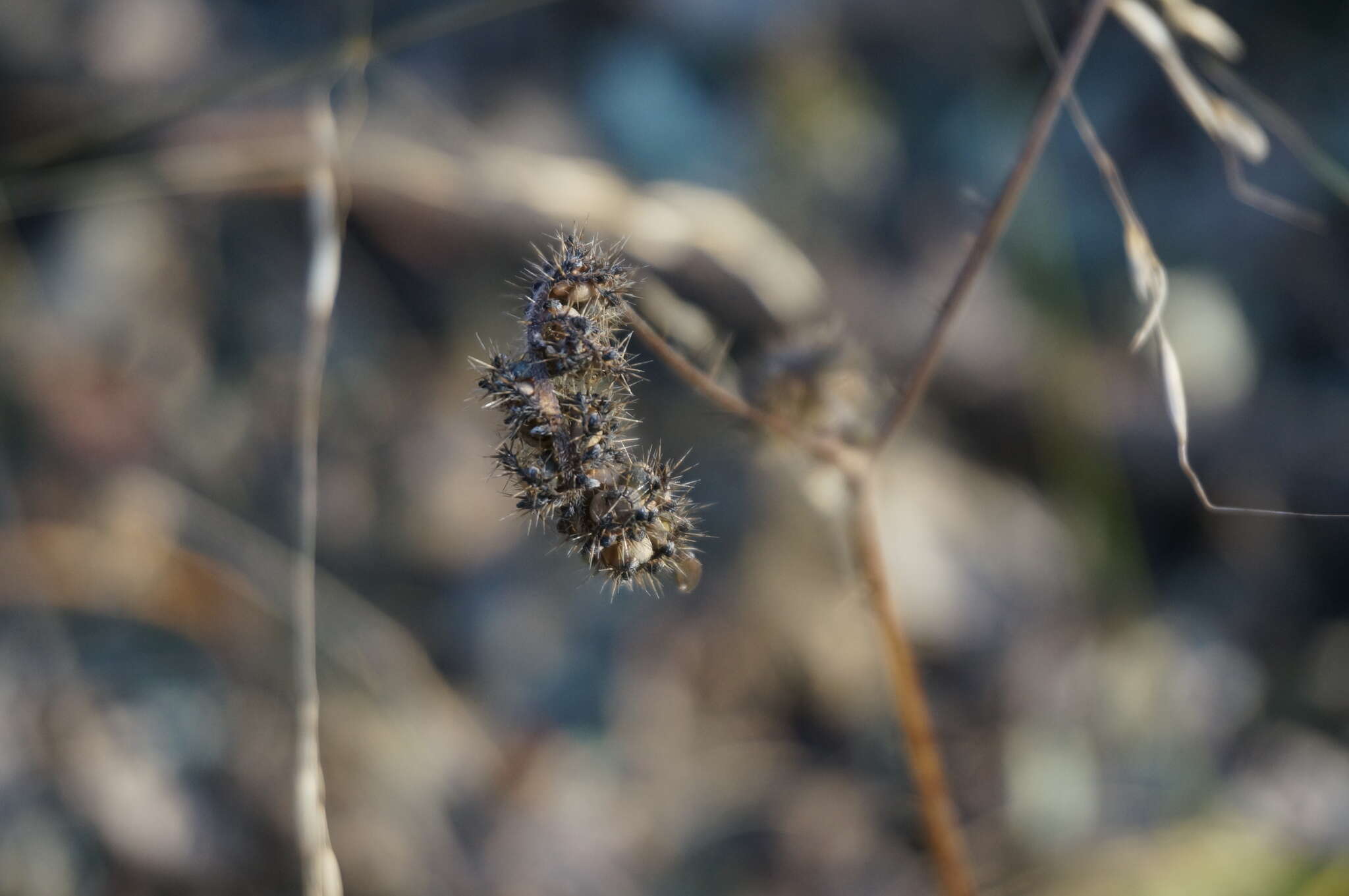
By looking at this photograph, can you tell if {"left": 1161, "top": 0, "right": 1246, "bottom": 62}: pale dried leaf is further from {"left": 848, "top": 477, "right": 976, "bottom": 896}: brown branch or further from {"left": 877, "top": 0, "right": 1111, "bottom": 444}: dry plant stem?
{"left": 848, "top": 477, "right": 976, "bottom": 896}: brown branch

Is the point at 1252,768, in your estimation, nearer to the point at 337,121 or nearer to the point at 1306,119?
the point at 1306,119

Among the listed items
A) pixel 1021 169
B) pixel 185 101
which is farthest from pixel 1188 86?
pixel 185 101

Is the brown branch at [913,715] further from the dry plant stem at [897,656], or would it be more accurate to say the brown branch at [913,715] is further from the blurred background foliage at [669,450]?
the blurred background foliage at [669,450]

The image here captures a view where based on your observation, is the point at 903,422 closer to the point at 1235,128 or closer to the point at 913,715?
the point at 913,715

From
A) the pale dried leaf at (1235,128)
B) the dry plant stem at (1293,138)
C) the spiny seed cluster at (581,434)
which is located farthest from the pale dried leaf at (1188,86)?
the spiny seed cluster at (581,434)

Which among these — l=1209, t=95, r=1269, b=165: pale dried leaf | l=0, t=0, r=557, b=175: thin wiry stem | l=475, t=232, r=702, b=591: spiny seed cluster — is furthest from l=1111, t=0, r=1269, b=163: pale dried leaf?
l=0, t=0, r=557, b=175: thin wiry stem
